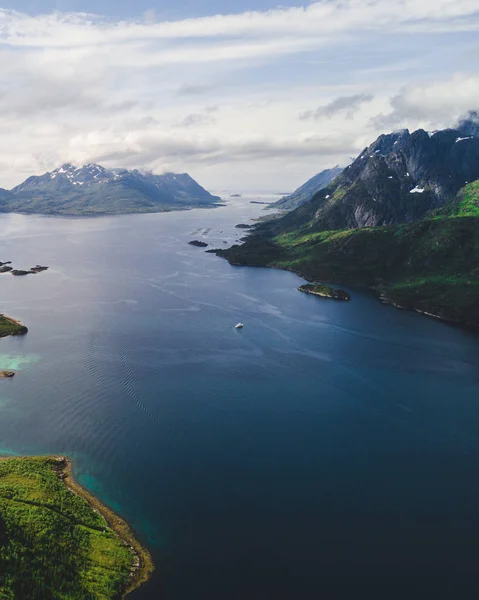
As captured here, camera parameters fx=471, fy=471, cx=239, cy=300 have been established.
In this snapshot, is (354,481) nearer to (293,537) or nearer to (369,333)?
(293,537)

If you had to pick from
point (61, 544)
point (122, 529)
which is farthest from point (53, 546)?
point (122, 529)

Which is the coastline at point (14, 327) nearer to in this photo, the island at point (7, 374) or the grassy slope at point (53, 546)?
the island at point (7, 374)

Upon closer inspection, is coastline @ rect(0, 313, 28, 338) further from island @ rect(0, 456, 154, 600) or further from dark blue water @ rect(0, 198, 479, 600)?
island @ rect(0, 456, 154, 600)

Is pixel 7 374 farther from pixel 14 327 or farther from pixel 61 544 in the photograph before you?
pixel 61 544

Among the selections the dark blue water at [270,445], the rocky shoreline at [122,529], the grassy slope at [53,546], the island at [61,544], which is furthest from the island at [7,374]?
the grassy slope at [53,546]

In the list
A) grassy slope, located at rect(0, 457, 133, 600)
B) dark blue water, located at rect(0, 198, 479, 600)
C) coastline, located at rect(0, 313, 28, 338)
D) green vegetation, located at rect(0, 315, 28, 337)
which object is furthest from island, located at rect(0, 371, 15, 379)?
grassy slope, located at rect(0, 457, 133, 600)
